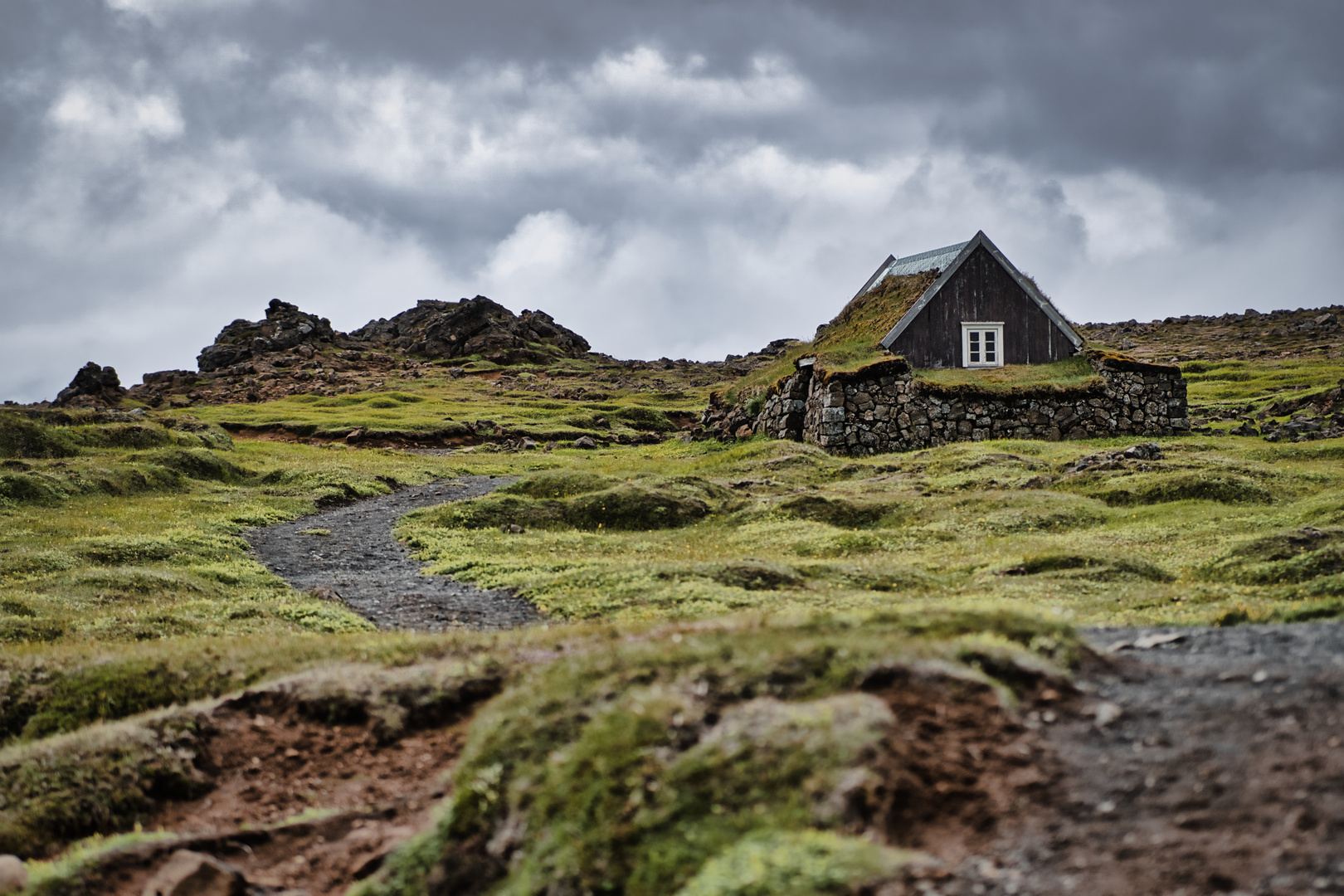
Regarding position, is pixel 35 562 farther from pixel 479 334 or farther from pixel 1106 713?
pixel 479 334

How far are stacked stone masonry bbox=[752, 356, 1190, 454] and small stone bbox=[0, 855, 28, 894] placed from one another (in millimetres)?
42858

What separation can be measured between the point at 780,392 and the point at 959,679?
160 ft

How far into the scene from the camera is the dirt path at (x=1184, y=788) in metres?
6.35

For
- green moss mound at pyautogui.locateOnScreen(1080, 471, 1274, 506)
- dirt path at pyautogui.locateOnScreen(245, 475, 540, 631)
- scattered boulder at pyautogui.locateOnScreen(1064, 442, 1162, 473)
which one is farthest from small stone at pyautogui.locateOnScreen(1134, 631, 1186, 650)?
scattered boulder at pyautogui.locateOnScreen(1064, 442, 1162, 473)

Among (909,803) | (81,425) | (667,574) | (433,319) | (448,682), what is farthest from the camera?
(433,319)

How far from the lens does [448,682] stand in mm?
11398

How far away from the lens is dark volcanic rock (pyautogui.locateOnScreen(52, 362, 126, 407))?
94.0 meters

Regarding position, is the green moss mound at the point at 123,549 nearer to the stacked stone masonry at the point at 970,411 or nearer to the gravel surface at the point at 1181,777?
the gravel surface at the point at 1181,777

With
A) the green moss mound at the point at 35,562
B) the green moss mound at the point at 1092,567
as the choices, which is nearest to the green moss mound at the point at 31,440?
the green moss mound at the point at 35,562

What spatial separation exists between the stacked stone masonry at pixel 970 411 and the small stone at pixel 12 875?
141 feet

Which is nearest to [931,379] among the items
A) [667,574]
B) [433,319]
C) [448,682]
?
[667,574]

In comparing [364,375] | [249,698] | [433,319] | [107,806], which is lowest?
[107,806]

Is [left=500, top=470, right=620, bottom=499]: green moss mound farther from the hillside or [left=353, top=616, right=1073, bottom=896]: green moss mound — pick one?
[left=353, top=616, right=1073, bottom=896]: green moss mound

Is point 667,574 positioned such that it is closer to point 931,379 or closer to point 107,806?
point 107,806
